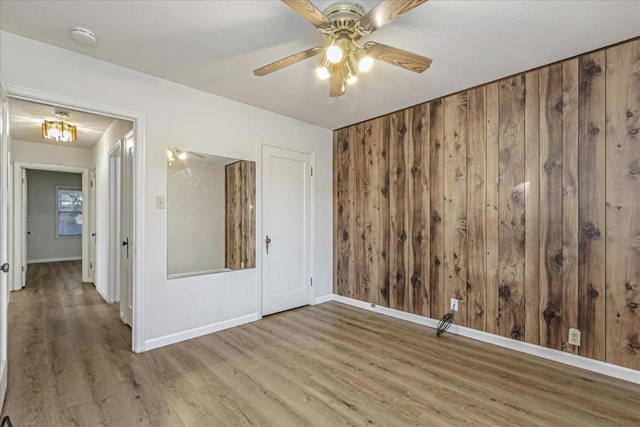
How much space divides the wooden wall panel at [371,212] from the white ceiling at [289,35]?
3.57 ft

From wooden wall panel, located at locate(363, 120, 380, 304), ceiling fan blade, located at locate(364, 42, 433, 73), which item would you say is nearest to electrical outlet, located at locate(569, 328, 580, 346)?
wooden wall panel, located at locate(363, 120, 380, 304)

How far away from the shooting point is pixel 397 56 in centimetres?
194

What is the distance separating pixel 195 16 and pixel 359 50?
1.07m

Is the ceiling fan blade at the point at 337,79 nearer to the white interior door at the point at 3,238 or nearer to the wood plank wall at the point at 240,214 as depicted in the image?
the wood plank wall at the point at 240,214

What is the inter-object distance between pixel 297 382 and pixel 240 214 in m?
1.93

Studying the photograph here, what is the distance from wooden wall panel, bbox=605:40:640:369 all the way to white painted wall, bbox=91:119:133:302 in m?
5.13

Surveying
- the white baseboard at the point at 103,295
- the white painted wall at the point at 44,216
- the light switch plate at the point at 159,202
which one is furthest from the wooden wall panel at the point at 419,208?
the white painted wall at the point at 44,216

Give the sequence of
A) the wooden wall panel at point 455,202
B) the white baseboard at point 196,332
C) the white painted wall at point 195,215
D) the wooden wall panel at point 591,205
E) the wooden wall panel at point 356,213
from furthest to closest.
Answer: the wooden wall panel at point 356,213
the wooden wall panel at point 455,202
the white painted wall at point 195,215
the white baseboard at point 196,332
the wooden wall panel at point 591,205

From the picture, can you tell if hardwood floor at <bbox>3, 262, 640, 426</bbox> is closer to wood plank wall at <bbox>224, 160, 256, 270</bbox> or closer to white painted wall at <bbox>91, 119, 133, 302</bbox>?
wood plank wall at <bbox>224, 160, 256, 270</bbox>

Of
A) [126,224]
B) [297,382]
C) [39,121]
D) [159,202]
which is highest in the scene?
[39,121]

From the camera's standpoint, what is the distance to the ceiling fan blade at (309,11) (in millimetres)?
1473

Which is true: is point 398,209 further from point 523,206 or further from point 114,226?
point 114,226

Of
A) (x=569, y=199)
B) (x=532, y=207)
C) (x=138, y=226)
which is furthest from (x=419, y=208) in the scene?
(x=138, y=226)

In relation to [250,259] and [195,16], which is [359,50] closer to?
[195,16]
